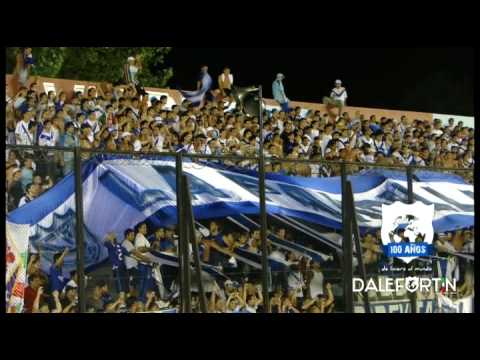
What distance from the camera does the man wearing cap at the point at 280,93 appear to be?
12.7 m

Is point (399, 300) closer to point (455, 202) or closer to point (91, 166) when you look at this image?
point (455, 202)

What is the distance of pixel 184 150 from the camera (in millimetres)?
11398

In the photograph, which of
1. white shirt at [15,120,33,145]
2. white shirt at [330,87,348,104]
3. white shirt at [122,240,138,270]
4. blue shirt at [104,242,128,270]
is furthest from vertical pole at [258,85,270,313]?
white shirt at [330,87,348,104]

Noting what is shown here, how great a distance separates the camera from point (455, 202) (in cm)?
1240

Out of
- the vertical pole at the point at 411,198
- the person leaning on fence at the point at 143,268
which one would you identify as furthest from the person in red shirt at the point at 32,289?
the vertical pole at the point at 411,198

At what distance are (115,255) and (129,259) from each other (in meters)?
0.15

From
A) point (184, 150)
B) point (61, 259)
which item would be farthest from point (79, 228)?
point (184, 150)

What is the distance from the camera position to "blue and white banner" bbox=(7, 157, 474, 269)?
9.36 meters

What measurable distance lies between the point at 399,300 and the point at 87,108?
409 cm

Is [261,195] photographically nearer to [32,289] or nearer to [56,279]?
[56,279]

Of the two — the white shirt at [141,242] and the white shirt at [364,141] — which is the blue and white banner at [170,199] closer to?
the white shirt at [141,242]

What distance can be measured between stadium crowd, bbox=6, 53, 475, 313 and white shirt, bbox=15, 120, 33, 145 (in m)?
0.01

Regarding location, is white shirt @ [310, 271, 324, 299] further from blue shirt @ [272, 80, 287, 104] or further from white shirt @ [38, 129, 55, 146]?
white shirt @ [38, 129, 55, 146]
